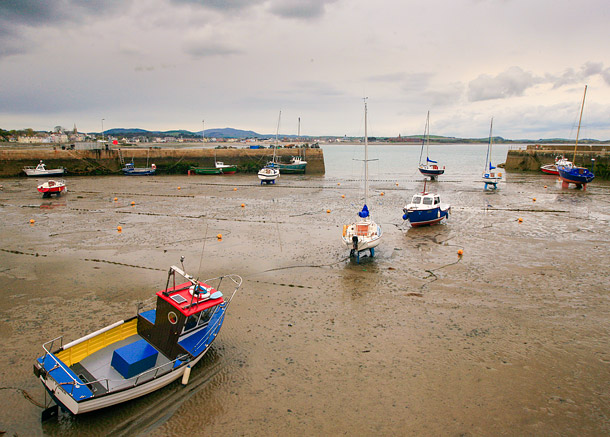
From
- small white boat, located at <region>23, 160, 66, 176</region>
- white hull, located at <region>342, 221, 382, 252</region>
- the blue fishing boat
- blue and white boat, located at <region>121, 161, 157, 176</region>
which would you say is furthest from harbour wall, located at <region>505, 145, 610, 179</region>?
small white boat, located at <region>23, 160, 66, 176</region>

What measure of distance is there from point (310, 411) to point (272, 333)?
2.93 m

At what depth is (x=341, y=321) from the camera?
10.7 m

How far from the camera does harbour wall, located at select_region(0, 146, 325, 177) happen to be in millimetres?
44688

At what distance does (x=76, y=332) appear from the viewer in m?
9.61

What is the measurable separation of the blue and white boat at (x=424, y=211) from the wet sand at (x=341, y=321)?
73 cm

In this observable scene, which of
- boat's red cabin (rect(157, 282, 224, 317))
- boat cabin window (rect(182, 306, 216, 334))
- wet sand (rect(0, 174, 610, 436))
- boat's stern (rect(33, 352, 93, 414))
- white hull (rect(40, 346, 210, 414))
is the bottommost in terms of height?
wet sand (rect(0, 174, 610, 436))

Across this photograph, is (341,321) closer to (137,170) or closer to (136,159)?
(137,170)

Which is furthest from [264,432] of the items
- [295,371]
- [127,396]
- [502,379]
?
[502,379]

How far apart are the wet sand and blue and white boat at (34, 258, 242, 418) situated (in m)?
0.45

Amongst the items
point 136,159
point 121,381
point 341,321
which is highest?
point 136,159

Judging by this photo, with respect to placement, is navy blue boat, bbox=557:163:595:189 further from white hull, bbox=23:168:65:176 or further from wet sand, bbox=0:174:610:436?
white hull, bbox=23:168:65:176

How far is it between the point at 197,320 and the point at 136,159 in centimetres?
4794

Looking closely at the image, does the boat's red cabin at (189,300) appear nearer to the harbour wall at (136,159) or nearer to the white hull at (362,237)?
the white hull at (362,237)

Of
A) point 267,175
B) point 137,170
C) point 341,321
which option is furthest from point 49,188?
point 341,321
